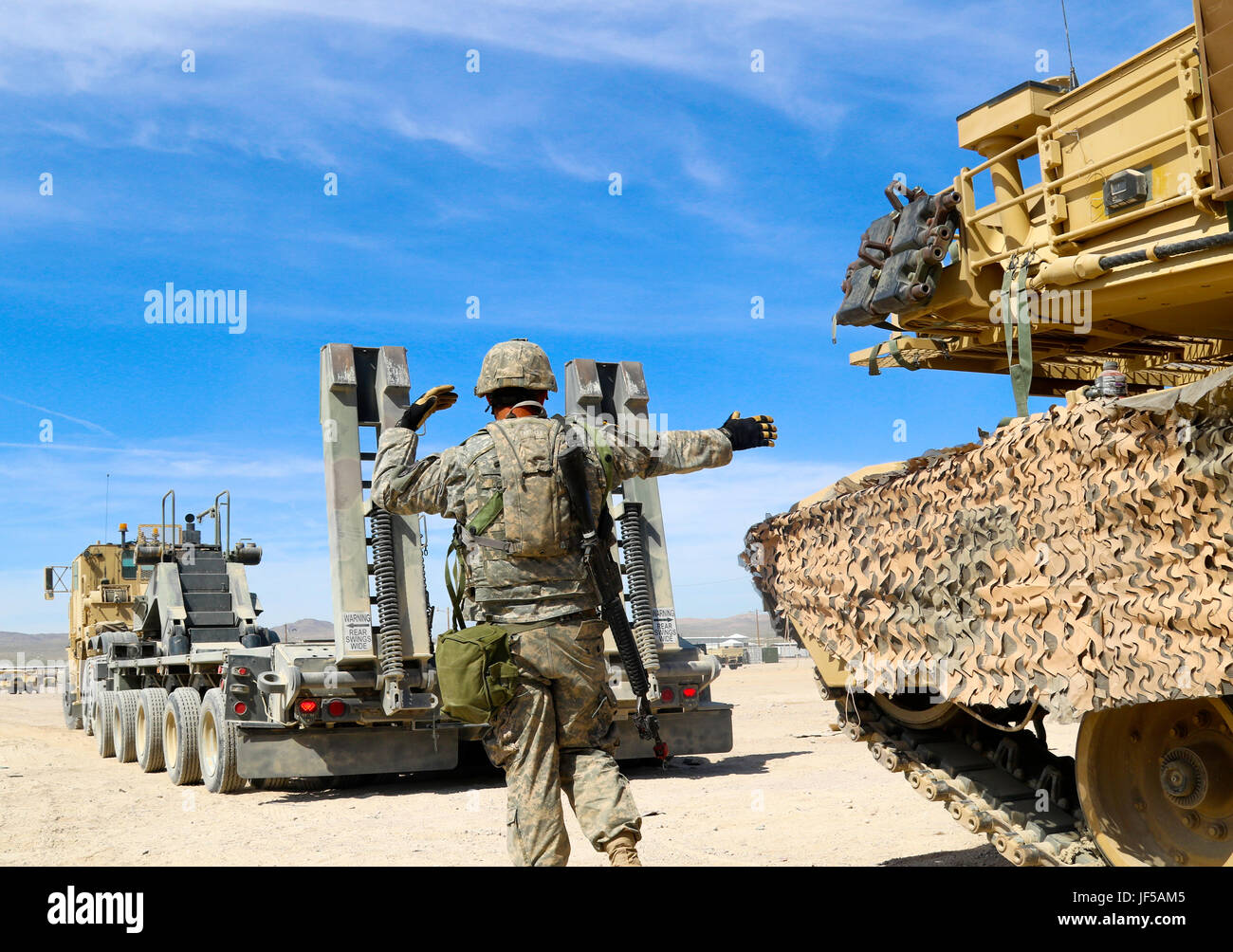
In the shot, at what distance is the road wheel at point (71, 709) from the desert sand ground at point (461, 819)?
6653mm

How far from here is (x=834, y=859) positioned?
21.4 feet

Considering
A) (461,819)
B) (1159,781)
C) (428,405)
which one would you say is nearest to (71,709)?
(461,819)

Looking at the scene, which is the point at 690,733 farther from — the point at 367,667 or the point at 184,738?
the point at 184,738

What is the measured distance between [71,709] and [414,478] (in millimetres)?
18155

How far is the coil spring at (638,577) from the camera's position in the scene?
34.2 ft

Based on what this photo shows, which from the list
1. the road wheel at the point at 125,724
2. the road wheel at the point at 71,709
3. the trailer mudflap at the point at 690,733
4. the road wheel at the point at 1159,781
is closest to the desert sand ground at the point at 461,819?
the trailer mudflap at the point at 690,733

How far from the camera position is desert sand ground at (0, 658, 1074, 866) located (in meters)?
6.95

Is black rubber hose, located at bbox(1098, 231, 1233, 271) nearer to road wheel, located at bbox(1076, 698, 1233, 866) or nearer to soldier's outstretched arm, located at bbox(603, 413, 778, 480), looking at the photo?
soldier's outstretched arm, located at bbox(603, 413, 778, 480)

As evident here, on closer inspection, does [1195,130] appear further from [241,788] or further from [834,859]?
[241,788]

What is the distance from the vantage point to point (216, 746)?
36.4 ft

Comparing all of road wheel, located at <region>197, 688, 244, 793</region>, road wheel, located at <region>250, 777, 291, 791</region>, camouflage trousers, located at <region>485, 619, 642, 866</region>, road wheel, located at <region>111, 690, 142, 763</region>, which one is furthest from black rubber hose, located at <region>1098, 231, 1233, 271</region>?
road wheel, located at <region>111, 690, 142, 763</region>

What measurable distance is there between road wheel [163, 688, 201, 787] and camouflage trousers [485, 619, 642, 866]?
8143 mm
